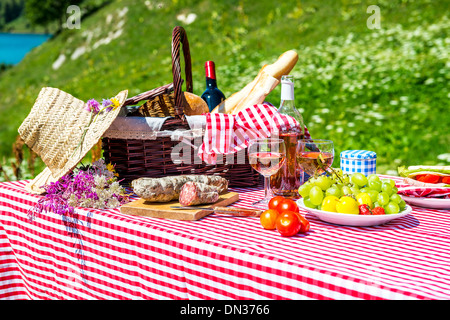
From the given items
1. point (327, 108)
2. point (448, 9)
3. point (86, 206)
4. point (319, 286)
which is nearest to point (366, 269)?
point (319, 286)

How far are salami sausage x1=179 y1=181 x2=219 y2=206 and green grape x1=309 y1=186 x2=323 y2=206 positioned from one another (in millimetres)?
390

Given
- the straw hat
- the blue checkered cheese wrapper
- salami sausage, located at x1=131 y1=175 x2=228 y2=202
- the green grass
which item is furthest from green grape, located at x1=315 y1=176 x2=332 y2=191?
the green grass

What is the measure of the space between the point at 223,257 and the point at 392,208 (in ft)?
1.93

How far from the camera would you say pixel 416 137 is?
20.3ft

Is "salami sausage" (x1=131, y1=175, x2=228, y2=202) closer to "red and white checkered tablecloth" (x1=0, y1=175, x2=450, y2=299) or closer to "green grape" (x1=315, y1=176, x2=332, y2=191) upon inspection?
"red and white checkered tablecloth" (x1=0, y1=175, x2=450, y2=299)

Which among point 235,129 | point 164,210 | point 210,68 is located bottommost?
point 164,210

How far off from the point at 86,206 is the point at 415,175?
1.30 metres

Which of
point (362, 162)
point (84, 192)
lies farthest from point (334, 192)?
point (84, 192)

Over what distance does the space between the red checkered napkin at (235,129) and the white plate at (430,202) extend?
2.02 ft

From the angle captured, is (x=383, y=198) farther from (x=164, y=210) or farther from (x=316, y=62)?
(x=316, y=62)

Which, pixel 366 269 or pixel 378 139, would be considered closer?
pixel 366 269

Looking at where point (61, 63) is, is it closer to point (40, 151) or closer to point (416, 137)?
point (416, 137)

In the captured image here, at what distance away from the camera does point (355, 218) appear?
1.52 metres

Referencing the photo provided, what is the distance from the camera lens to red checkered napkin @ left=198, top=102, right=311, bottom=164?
6.80 ft
